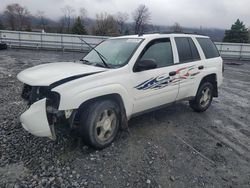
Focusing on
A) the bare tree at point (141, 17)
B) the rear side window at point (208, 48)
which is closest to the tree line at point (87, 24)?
the bare tree at point (141, 17)

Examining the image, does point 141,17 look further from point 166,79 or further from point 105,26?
point 166,79

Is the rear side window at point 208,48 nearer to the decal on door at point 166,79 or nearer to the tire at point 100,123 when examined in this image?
the decal on door at point 166,79

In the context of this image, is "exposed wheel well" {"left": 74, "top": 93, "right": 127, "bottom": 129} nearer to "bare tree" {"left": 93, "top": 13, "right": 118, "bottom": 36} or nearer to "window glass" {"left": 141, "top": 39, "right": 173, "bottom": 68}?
"window glass" {"left": 141, "top": 39, "right": 173, "bottom": 68}

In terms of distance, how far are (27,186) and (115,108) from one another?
166 cm

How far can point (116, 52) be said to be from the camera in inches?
170

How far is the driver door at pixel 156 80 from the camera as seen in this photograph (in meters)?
4.01

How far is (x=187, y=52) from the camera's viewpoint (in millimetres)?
5039

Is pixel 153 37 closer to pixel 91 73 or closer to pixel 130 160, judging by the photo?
pixel 91 73

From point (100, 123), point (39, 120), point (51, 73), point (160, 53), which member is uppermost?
point (160, 53)

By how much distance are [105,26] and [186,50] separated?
182 ft

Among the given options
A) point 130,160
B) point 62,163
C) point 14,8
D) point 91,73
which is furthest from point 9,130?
point 14,8

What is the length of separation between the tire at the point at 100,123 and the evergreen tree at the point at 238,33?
4419 centimetres

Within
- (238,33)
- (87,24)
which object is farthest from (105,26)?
(238,33)

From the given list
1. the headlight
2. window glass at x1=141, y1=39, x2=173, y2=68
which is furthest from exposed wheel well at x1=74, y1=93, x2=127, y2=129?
window glass at x1=141, y1=39, x2=173, y2=68
